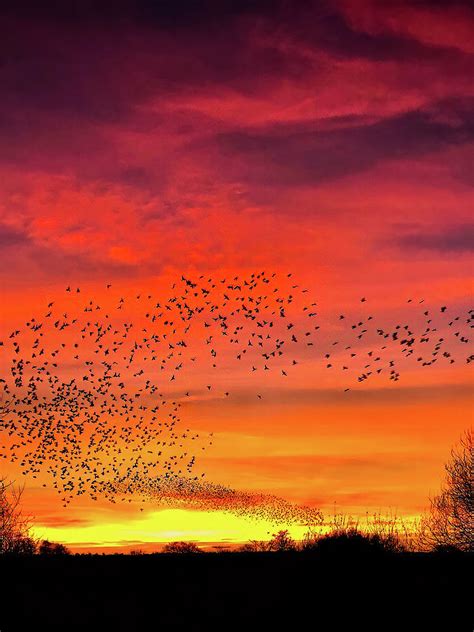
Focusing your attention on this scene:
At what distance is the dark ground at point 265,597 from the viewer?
24.0 m

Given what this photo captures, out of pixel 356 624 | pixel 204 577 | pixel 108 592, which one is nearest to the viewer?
pixel 356 624

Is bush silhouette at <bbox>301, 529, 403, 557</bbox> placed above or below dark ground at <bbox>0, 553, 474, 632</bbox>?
above

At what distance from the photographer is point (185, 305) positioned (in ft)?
103

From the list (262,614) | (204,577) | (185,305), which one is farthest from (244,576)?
(185,305)

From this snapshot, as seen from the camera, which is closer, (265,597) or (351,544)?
(265,597)

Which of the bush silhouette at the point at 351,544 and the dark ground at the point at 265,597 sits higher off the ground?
the bush silhouette at the point at 351,544

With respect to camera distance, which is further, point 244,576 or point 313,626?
point 244,576

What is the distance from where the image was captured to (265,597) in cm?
2656

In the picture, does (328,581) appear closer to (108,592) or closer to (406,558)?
(406,558)

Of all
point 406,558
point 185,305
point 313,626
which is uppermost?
point 185,305

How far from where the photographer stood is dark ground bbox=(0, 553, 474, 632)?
944 inches

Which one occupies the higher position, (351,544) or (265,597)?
(351,544)

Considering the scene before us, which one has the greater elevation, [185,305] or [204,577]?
[185,305]

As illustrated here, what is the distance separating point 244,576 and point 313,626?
8009 millimetres
